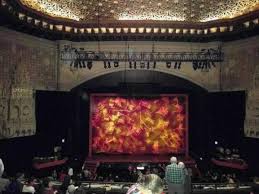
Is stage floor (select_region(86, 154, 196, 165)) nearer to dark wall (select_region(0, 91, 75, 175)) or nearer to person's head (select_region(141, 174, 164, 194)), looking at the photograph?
dark wall (select_region(0, 91, 75, 175))

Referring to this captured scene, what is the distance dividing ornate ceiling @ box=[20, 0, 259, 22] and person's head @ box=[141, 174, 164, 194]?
11.5 metres

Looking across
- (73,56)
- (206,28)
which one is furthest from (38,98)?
(206,28)

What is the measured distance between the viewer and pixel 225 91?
15.8m

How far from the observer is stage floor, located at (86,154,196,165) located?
54.6 ft

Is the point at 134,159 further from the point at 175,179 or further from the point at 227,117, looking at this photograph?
the point at 175,179

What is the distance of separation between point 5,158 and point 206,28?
868 centimetres

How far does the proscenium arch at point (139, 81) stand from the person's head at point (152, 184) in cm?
1326

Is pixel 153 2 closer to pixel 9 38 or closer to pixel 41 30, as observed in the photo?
pixel 41 30

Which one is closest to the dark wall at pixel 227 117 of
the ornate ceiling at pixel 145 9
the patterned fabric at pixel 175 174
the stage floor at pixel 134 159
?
the stage floor at pixel 134 159

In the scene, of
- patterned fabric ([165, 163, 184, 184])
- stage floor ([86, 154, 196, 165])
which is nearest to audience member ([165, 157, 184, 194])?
patterned fabric ([165, 163, 184, 184])

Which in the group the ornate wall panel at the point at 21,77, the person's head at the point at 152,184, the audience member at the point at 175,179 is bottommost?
the audience member at the point at 175,179

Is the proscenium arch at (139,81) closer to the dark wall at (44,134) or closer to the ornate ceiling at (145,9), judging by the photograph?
the dark wall at (44,134)

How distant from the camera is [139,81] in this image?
55.2 feet

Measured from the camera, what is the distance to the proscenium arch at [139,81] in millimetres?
16625
